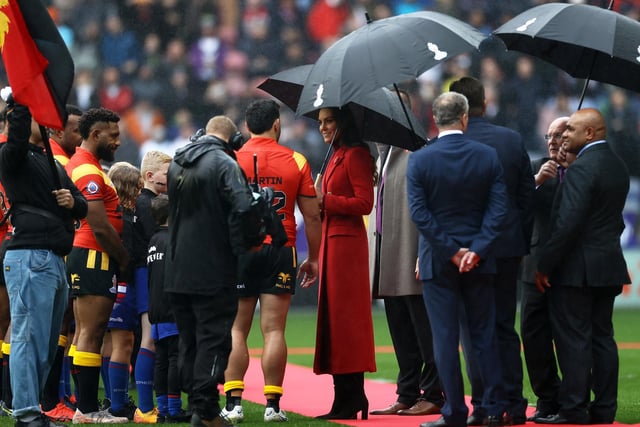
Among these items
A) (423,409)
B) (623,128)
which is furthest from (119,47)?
(423,409)

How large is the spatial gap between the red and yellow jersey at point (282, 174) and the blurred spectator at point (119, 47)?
41.3ft

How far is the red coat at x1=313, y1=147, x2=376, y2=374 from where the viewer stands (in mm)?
8555

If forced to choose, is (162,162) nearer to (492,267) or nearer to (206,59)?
(492,267)

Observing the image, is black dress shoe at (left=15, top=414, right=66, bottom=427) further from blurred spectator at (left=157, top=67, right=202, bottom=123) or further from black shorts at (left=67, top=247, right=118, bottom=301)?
blurred spectator at (left=157, top=67, right=202, bottom=123)

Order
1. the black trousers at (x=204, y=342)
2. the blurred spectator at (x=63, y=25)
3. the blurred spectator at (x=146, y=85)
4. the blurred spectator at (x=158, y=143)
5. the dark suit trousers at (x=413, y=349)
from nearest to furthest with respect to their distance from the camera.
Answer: the black trousers at (x=204, y=342) < the dark suit trousers at (x=413, y=349) < the blurred spectator at (x=158, y=143) < the blurred spectator at (x=146, y=85) < the blurred spectator at (x=63, y=25)

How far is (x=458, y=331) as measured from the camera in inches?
293

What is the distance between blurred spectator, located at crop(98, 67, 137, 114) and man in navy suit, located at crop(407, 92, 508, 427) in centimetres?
1330

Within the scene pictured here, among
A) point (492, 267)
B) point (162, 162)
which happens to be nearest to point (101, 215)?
point (162, 162)

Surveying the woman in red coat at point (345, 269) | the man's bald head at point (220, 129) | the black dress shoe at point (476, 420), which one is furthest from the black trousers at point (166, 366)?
the black dress shoe at point (476, 420)

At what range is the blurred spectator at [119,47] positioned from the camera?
20.7 metres

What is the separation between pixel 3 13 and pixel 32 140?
30.3 inches

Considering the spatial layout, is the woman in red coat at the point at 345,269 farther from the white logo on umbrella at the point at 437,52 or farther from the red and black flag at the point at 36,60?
the red and black flag at the point at 36,60

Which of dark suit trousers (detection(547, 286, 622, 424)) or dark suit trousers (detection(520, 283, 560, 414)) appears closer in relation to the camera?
dark suit trousers (detection(547, 286, 622, 424))

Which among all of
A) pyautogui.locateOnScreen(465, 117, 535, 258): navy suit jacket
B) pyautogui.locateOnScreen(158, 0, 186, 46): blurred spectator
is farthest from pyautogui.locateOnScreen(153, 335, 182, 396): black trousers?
pyautogui.locateOnScreen(158, 0, 186, 46): blurred spectator
